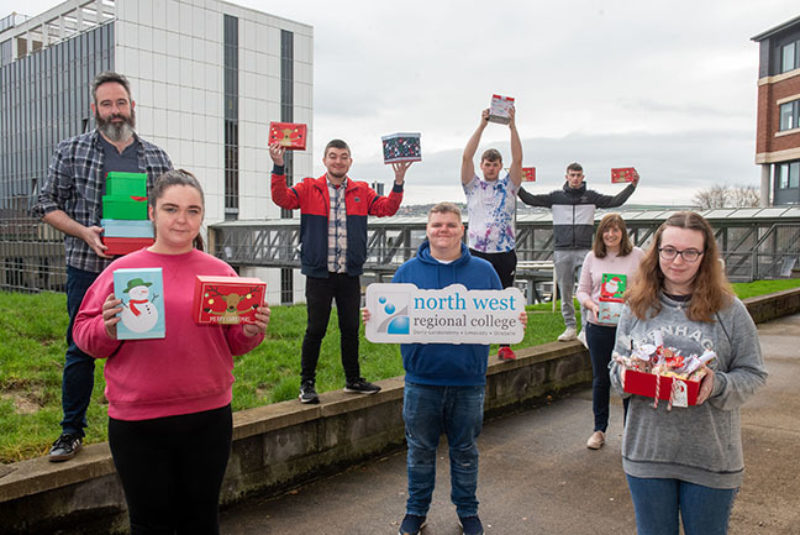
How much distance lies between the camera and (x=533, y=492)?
464 centimetres

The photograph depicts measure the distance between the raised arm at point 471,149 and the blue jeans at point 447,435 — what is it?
2.84m

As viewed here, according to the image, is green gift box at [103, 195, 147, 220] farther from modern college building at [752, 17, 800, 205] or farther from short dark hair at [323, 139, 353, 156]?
modern college building at [752, 17, 800, 205]

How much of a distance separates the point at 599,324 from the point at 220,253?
40.8 metres

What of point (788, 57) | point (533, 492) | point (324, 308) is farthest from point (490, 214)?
point (788, 57)

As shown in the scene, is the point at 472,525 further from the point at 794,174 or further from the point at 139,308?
the point at 794,174

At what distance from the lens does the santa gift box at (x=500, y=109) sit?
233 inches

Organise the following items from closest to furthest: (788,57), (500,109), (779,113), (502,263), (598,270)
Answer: (598,270) < (500,109) < (502,263) < (788,57) < (779,113)

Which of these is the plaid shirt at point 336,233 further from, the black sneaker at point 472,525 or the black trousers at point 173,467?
the black trousers at point 173,467

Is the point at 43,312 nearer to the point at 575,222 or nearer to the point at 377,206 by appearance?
the point at 377,206

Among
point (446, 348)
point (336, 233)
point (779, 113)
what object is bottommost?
point (446, 348)

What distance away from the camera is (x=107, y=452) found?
3744 millimetres

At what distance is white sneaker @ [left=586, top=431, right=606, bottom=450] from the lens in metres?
5.58

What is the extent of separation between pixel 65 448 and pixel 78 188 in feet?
4.96

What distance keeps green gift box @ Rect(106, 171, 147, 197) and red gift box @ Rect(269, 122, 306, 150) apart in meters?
1.53
